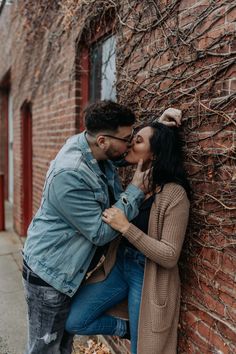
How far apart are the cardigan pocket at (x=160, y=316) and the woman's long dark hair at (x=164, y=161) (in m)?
0.69

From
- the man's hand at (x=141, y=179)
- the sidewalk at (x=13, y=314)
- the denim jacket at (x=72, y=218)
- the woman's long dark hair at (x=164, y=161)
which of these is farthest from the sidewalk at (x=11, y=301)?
the woman's long dark hair at (x=164, y=161)

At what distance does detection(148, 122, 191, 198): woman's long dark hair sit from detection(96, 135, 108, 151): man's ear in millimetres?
276

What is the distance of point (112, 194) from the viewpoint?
104 inches

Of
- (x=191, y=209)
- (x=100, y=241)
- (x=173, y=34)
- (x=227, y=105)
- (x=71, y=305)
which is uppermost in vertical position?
(x=173, y=34)

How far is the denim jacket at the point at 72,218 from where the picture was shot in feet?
7.39

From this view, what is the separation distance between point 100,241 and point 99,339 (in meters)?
2.00

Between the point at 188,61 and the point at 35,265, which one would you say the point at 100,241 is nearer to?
the point at 35,265

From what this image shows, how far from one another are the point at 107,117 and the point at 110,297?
1201mm

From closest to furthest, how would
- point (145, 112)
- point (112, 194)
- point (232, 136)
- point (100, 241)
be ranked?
point (232, 136) → point (100, 241) → point (112, 194) → point (145, 112)

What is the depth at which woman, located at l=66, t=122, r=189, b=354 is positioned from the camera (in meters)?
2.26

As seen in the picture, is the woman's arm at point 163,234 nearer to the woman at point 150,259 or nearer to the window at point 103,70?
the woman at point 150,259

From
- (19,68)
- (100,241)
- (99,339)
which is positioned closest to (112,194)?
(100,241)

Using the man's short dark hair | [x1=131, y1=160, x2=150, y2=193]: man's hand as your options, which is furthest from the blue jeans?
the man's short dark hair

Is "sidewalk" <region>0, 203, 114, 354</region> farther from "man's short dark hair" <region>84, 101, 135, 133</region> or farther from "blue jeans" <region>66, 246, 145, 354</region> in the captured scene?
"man's short dark hair" <region>84, 101, 135, 133</region>
